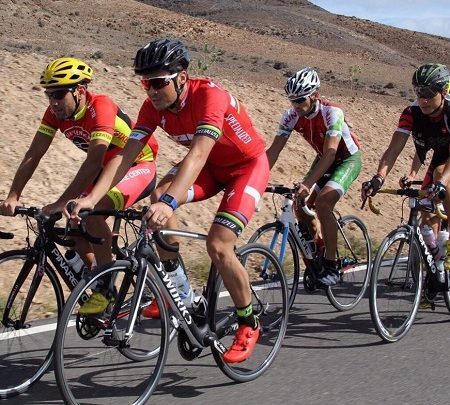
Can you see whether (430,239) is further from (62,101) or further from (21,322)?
(21,322)

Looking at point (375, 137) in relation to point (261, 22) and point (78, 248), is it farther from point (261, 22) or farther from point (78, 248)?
point (261, 22)

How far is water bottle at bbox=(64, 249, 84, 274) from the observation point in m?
5.45

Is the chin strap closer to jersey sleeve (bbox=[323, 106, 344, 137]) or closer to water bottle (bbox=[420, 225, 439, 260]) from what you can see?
jersey sleeve (bbox=[323, 106, 344, 137])

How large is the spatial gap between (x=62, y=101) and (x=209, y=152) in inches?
46.5

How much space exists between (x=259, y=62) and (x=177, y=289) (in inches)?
1413

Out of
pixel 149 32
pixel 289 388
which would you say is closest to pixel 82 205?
pixel 289 388

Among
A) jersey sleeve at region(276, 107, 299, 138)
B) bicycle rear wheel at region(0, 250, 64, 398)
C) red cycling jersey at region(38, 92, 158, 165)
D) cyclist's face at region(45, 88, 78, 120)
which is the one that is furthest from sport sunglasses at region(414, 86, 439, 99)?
bicycle rear wheel at region(0, 250, 64, 398)

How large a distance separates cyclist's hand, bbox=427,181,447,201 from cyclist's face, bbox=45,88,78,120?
297cm

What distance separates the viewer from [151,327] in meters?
5.11

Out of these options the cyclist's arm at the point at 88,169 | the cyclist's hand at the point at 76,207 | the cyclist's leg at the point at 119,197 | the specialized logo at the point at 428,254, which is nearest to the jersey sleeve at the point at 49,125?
the cyclist's arm at the point at 88,169

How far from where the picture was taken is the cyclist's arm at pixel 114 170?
16.6 feet

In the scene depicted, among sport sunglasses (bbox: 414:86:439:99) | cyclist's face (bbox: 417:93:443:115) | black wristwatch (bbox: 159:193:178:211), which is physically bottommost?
black wristwatch (bbox: 159:193:178:211)

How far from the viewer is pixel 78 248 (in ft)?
18.5

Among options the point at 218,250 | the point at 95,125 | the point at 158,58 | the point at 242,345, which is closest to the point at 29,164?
the point at 95,125
